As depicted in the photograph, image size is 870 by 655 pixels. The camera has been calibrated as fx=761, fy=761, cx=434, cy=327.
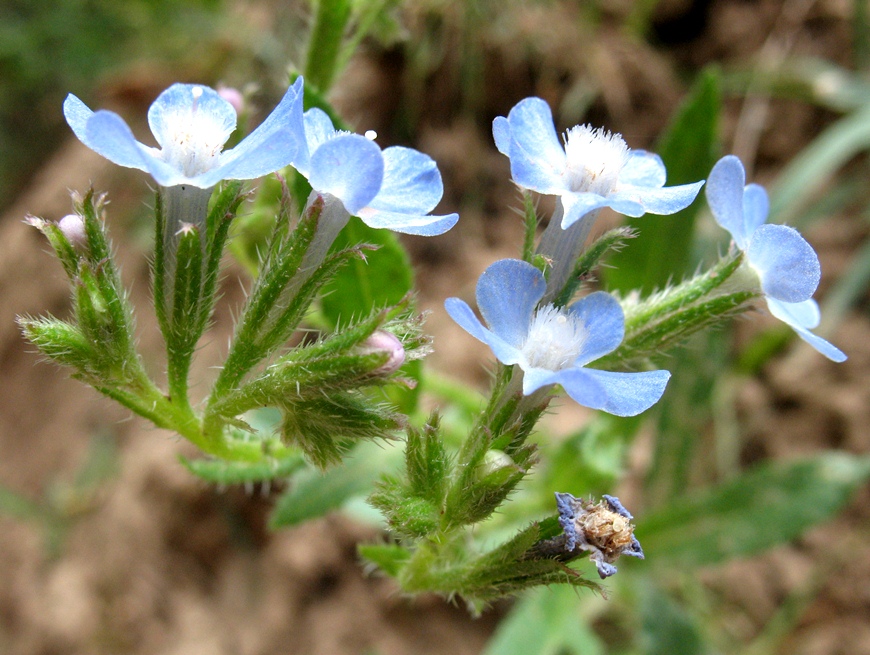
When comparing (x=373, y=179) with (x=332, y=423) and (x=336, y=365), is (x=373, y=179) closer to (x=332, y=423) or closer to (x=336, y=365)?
(x=336, y=365)

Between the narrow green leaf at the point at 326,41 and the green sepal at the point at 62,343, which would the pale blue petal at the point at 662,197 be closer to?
Answer: the green sepal at the point at 62,343

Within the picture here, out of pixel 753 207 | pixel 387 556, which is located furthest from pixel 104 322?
pixel 753 207

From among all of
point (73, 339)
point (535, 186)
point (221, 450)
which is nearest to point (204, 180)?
point (73, 339)

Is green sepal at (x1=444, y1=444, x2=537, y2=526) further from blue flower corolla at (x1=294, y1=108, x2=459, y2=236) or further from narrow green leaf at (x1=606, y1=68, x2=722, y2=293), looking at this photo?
narrow green leaf at (x1=606, y1=68, x2=722, y2=293)

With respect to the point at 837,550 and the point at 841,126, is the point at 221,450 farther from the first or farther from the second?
the point at 841,126

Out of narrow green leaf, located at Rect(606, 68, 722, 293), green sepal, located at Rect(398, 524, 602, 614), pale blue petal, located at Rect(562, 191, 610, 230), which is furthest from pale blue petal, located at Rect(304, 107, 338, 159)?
narrow green leaf, located at Rect(606, 68, 722, 293)

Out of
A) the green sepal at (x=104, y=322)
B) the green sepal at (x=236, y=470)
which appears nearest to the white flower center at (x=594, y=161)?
the green sepal at (x=104, y=322)
